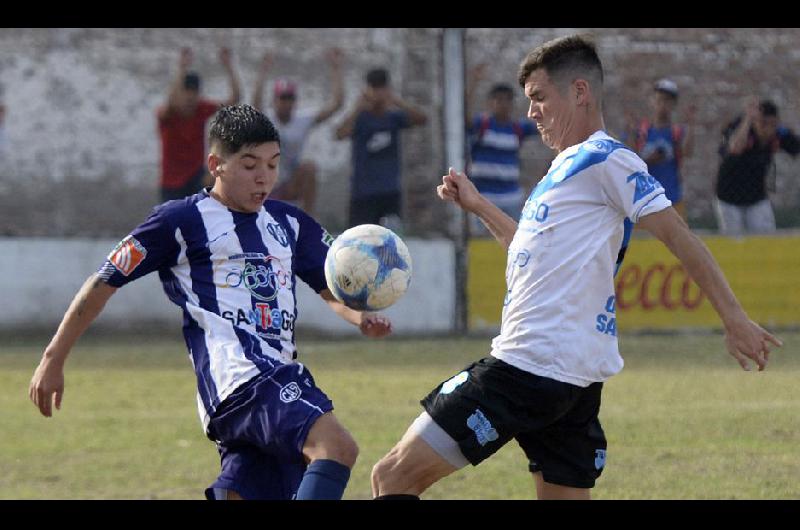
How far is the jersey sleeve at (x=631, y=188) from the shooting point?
4.57 metres

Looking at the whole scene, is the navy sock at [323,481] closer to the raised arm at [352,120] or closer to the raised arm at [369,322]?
the raised arm at [369,322]

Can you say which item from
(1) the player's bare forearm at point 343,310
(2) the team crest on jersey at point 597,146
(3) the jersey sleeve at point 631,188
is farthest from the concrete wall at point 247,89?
(3) the jersey sleeve at point 631,188

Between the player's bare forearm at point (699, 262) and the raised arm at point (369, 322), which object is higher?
the player's bare forearm at point (699, 262)

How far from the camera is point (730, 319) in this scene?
4.36 m

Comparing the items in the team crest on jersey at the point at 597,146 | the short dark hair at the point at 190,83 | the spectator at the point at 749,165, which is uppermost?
the team crest on jersey at the point at 597,146

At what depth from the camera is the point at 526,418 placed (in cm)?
460

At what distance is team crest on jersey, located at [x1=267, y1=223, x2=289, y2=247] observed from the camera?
17.5 ft

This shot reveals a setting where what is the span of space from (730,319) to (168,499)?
3102 millimetres

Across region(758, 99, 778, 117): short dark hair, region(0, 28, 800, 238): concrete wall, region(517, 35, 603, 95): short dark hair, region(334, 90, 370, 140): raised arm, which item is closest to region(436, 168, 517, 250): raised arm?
region(517, 35, 603, 95): short dark hair

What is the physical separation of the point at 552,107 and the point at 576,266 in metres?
0.63

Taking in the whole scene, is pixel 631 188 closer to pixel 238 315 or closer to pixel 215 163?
pixel 238 315

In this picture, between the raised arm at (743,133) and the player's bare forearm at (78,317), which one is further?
the raised arm at (743,133)

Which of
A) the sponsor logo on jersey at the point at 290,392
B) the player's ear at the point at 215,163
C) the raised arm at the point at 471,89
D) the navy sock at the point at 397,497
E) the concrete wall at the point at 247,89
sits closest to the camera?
the navy sock at the point at 397,497

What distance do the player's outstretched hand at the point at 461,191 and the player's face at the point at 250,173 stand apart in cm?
66
